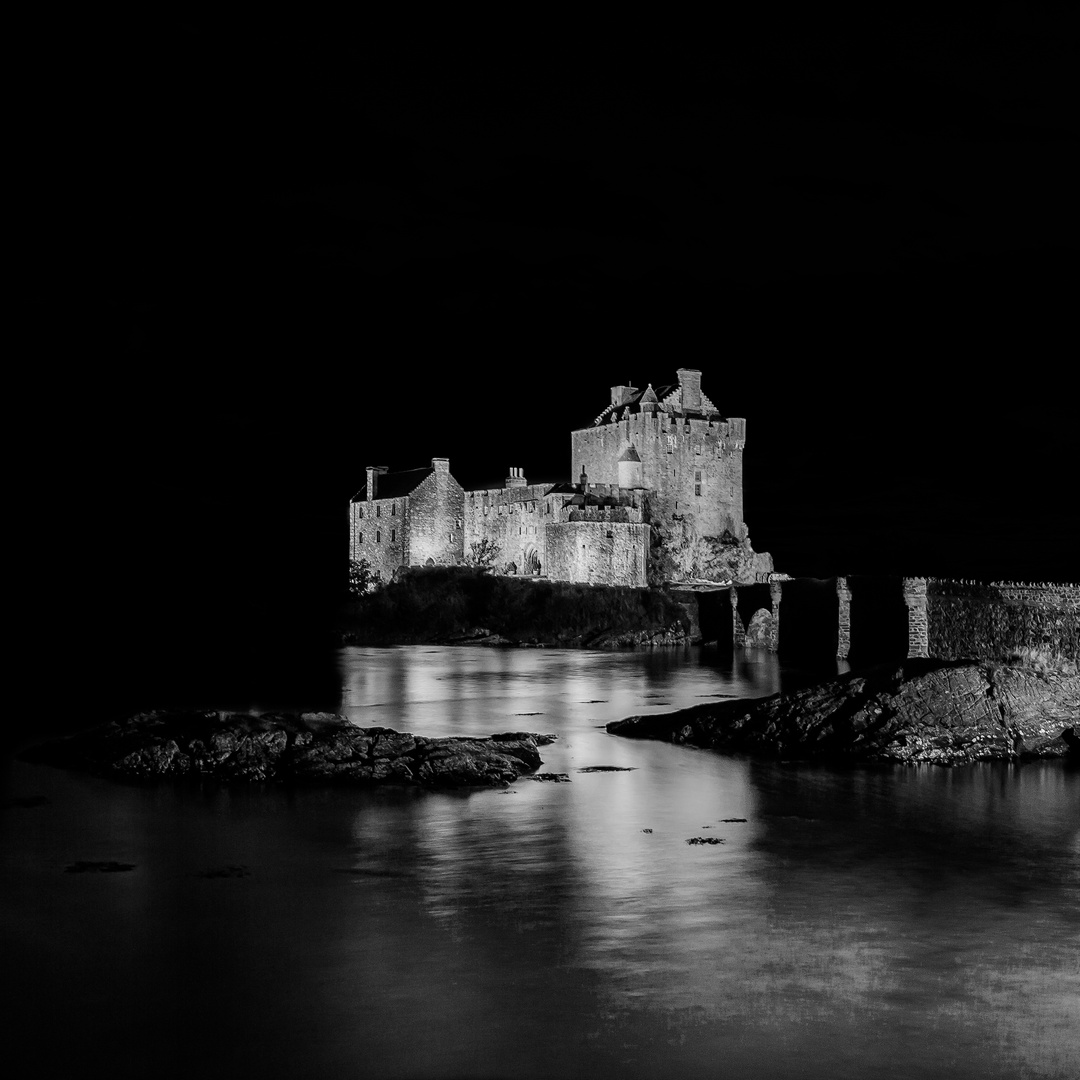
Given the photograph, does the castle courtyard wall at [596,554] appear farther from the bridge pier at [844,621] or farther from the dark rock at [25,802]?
the dark rock at [25,802]

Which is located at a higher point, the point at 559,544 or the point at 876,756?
the point at 559,544

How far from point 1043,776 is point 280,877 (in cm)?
1211

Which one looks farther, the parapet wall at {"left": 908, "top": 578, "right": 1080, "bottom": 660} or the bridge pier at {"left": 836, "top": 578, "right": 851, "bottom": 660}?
the bridge pier at {"left": 836, "top": 578, "right": 851, "bottom": 660}

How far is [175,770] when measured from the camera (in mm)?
20234

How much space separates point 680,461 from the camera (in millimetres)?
54844

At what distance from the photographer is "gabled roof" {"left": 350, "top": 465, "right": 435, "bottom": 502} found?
2120 inches

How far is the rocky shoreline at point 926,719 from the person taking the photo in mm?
21531

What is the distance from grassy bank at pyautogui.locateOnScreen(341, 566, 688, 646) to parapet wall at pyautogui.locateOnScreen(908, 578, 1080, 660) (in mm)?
14904

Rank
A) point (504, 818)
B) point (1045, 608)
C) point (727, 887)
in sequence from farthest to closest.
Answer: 1. point (1045, 608)
2. point (504, 818)
3. point (727, 887)

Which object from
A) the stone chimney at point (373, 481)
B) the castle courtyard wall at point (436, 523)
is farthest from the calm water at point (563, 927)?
the stone chimney at point (373, 481)

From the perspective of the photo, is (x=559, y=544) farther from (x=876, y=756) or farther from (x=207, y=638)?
(x=876, y=756)

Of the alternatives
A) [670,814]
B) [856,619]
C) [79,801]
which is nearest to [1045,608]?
[856,619]

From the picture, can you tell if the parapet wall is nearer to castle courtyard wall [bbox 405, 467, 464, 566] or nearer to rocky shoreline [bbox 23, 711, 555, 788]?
rocky shoreline [bbox 23, 711, 555, 788]

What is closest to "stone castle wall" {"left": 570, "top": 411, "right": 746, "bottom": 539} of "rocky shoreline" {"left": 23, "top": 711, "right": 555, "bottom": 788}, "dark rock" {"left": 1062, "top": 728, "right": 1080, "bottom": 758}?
"dark rock" {"left": 1062, "top": 728, "right": 1080, "bottom": 758}
